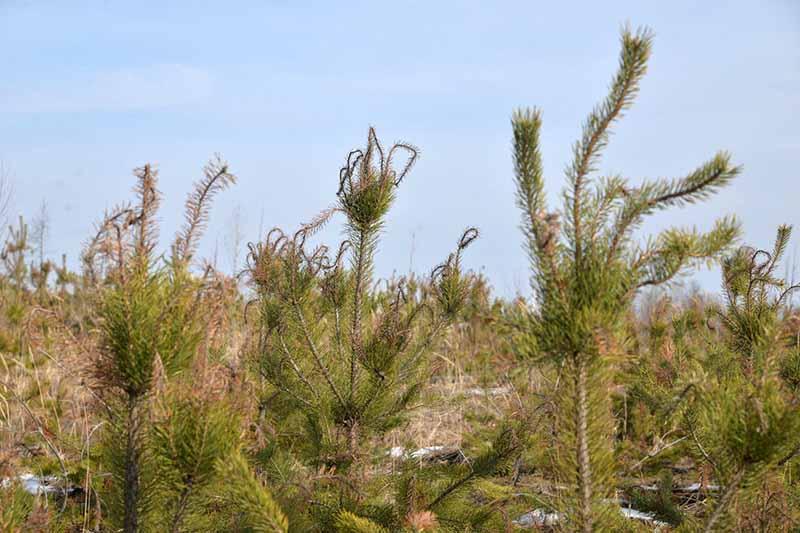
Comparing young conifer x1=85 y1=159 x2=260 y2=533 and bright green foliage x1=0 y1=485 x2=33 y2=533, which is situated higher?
young conifer x1=85 y1=159 x2=260 y2=533

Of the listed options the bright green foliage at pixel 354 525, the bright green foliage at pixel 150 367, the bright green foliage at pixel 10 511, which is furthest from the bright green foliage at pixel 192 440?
the bright green foliage at pixel 354 525

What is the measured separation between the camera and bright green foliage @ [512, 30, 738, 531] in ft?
5.98

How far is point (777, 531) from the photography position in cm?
299

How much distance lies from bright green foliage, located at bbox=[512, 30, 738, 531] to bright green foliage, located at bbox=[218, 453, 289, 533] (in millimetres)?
739

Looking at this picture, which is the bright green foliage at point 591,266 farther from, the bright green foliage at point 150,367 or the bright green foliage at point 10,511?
the bright green foliage at point 10,511

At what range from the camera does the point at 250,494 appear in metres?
1.90

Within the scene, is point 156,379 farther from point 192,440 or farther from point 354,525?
point 354,525

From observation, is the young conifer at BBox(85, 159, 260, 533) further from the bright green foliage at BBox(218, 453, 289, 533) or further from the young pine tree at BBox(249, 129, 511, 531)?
the young pine tree at BBox(249, 129, 511, 531)

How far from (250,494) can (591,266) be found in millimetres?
1012

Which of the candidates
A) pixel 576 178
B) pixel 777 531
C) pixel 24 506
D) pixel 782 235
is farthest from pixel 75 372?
pixel 782 235

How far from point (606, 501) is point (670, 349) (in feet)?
8.42

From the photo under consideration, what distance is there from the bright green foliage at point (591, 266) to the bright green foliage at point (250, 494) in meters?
0.74

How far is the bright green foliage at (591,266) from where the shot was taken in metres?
1.82

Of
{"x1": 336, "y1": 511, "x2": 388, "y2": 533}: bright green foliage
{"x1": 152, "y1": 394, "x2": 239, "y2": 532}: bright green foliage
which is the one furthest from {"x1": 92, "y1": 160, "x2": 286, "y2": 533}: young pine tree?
{"x1": 336, "y1": 511, "x2": 388, "y2": 533}: bright green foliage
